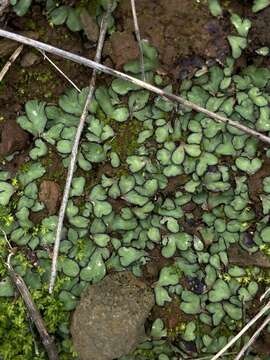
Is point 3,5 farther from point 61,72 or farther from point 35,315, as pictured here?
point 35,315

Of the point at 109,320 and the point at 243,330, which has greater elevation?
the point at 109,320

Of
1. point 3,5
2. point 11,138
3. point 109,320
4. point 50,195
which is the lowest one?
point 109,320

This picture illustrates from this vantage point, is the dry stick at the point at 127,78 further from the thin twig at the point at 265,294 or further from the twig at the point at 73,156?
the thin twig at the point at 265,294

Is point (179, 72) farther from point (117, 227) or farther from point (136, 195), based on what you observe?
point (117, 227)

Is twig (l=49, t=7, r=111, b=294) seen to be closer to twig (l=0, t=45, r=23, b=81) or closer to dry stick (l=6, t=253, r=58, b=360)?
dry stick (l=6, t=253, r=58, b=360)

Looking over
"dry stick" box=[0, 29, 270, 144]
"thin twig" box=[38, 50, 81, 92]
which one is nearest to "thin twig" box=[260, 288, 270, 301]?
"dry stick" box=[0, 29, 270, 144]

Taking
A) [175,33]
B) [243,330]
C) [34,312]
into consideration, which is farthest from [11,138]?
[243,330]
